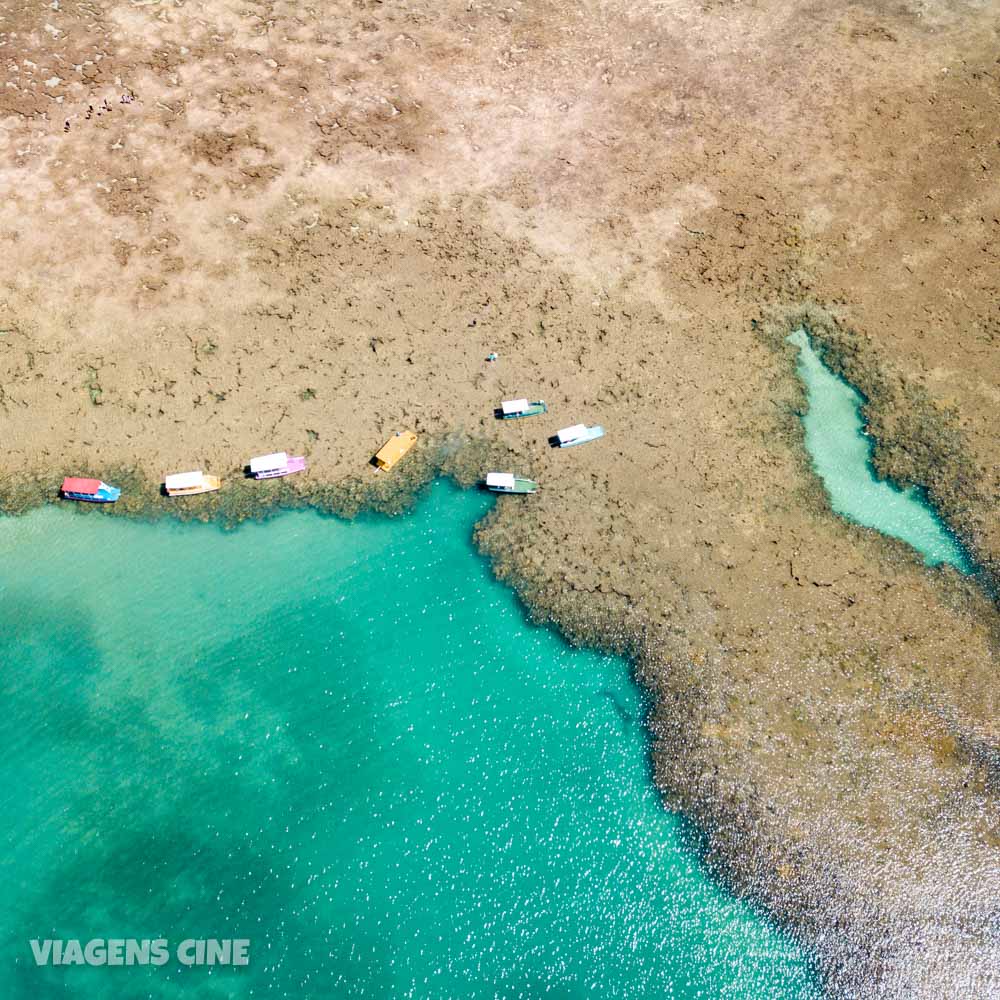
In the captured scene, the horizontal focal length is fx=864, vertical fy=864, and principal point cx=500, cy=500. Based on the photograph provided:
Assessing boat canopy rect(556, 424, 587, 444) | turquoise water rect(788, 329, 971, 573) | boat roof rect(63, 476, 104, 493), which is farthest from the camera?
boat canopy rect(556, 424, 587, 444)

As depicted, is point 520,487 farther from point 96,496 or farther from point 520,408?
point 96,496

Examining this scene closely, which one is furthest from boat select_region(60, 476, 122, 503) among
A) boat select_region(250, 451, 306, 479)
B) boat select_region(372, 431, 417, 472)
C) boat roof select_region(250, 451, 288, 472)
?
boat select_region(372, 431, 417, 472)

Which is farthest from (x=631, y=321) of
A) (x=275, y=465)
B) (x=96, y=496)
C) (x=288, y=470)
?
(x=96, y=496)

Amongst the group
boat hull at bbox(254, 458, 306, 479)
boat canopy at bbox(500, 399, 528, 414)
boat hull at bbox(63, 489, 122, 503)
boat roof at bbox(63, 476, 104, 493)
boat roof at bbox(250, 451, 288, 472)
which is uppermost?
boat canopy at bbox(500, 399, 528, 414)

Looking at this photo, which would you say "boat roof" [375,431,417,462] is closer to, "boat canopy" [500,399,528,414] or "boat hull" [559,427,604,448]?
"boat canopy" [500,399,528,414]

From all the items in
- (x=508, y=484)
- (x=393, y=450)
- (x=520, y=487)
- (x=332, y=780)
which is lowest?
(x=332, y=780)

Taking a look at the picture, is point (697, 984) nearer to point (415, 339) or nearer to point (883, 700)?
point (883, 700)
